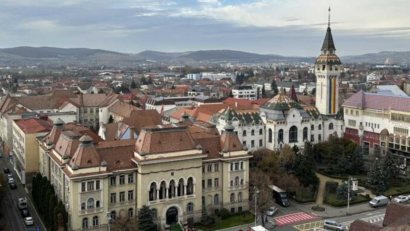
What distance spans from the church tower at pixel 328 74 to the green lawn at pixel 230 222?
126ft

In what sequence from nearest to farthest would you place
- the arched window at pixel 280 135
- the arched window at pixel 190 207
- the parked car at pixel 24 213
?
1. the arched window at pixel 190 207
2. the parked car at pixel 24 213
3. the arched window at pixel 280 135

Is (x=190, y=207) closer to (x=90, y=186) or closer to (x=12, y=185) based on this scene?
(x=90, y=186)

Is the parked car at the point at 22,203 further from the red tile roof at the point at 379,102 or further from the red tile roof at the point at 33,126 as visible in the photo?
the red tile roof at the point at 379,102

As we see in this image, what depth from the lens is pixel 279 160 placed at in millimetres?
64625

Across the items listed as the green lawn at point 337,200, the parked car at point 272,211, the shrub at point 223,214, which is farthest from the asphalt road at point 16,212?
the green lawn at point 337,200

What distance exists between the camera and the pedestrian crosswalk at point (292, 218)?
168 feet

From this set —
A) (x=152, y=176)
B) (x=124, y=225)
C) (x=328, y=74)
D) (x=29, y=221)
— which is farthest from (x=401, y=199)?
(x=29, y=221)

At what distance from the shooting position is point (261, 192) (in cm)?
5175

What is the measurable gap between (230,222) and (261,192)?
5005mm

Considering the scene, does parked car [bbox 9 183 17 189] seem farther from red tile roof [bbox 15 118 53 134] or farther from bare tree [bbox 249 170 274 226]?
bare tree [bbox 249 170 274 226]

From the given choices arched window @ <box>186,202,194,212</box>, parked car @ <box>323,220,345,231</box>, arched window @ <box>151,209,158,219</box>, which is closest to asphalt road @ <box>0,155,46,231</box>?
arched window @ <box>151,209,158,219</box>

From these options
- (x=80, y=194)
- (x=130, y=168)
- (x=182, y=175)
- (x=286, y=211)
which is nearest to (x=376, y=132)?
(x=286, y=211)

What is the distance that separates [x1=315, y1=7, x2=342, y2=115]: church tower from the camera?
275 feet

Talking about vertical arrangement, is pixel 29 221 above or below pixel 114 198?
below
